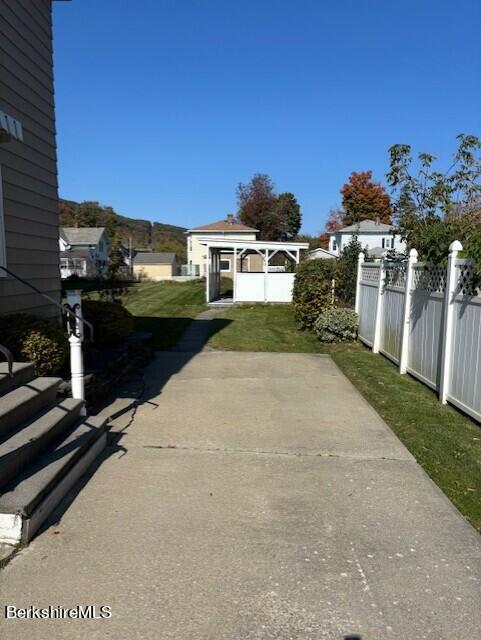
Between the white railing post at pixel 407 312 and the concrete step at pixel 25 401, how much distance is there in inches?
220

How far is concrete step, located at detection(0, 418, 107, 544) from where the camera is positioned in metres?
2.95

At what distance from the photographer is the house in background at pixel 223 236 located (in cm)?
3653

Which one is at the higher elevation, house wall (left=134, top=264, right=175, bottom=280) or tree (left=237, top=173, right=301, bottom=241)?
tree (left=237, top=173, right=301, bottom=241)

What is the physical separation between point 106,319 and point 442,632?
6519 mm

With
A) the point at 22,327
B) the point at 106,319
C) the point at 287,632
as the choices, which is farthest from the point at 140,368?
the point at 287,632

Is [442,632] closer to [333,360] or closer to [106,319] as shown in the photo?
[106,319]

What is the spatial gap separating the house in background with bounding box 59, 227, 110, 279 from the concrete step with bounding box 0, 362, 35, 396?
109ft

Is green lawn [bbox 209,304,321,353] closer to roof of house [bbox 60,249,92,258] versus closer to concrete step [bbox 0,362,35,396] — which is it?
concrete step [bbox 0,362,35,396]

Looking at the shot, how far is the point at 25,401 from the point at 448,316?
16.3 ft

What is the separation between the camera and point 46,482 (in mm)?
3332

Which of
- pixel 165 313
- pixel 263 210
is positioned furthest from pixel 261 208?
pixel 165 313

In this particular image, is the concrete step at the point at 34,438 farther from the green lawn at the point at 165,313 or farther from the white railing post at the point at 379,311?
the white railing post at the point at 379,311

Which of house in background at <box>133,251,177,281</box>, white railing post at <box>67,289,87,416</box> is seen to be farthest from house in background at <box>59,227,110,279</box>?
white railing post at <box>67,289,87,416</box>

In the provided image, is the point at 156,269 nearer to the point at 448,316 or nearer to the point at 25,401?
the point at 448,316
